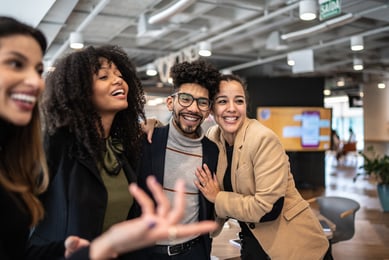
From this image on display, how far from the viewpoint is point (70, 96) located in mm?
1614

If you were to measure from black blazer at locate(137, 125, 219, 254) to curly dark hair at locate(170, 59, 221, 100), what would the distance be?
0.27m

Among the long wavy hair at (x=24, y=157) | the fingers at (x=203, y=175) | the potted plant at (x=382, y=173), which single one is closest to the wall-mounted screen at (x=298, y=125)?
the potted plant at (x=382, y=173)

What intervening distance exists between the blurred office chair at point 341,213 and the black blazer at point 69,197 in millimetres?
2856

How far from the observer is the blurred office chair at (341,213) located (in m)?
3.89

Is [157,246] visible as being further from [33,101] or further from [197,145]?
[33,101]

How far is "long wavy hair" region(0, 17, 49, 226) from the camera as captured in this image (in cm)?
112

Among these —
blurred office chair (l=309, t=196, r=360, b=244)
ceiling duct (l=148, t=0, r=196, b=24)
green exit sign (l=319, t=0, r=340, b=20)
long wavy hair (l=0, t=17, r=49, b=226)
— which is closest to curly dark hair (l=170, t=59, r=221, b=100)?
long wavy hair (l=0, t=17, r=49, b=226)

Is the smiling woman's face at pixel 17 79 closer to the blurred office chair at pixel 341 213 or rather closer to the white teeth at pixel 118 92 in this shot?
the white teeth at pixel 118 92

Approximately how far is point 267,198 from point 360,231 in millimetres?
4883

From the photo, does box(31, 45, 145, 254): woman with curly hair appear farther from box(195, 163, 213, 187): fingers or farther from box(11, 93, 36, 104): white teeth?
box(11, 93, 36, 104): white teeth

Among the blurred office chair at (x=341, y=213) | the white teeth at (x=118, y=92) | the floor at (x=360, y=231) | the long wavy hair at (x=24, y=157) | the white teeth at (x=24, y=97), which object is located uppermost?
the white teeth at (x=118, y=92)

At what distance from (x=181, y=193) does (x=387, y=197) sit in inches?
290

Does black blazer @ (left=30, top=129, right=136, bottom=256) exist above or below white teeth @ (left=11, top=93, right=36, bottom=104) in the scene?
below

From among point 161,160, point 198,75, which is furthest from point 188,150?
point 198,75
